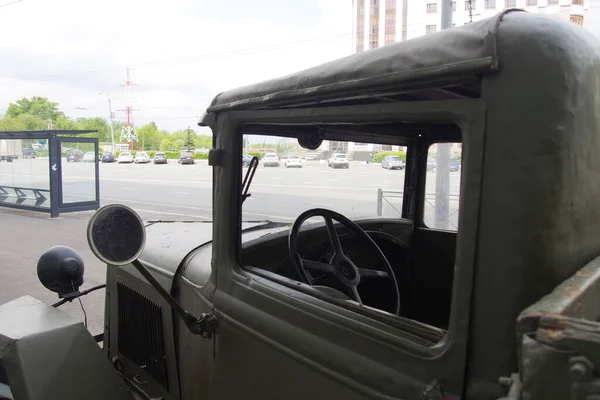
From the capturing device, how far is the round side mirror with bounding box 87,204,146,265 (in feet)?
5.28

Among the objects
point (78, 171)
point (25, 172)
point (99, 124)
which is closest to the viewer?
point (78, 171)

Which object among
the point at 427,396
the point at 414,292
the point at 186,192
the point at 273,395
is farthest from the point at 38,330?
the point at 186,192

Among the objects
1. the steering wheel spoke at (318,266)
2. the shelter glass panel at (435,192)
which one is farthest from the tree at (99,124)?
the steering wheel spoke at (318,266)

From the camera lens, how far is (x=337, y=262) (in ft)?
7.19

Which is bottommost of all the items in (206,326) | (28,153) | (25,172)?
(206,326)

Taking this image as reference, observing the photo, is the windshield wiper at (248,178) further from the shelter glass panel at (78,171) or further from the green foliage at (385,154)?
the shelter glass panel at (78,171)

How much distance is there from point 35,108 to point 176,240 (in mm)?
75901

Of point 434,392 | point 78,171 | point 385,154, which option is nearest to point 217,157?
point 434,392

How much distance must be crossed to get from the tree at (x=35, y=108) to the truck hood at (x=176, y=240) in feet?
242

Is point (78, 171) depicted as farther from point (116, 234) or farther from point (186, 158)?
point (186, 158)

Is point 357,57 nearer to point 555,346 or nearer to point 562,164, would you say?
point 562,164

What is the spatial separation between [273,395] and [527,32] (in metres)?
1.25

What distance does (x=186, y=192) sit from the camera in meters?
20.9

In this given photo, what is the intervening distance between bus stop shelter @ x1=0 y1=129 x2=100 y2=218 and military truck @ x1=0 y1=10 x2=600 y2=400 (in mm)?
11572
